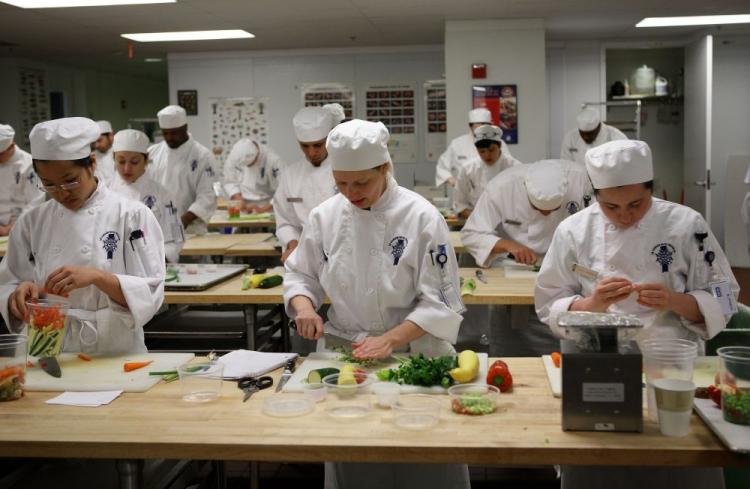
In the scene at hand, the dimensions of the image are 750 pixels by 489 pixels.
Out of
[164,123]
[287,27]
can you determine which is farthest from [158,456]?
[287,27]

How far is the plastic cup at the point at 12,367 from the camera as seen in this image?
2277 millimetres

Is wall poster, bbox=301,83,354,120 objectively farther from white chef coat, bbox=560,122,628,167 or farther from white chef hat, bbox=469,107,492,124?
white chef coat, bbox=560,122,628,167

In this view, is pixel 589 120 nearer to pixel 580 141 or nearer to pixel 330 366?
pixel 580 141

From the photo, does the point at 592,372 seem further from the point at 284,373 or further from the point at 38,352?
the point at 38,352

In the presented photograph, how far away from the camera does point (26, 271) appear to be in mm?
2898

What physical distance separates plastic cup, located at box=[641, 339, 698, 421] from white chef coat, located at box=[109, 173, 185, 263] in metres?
3.65

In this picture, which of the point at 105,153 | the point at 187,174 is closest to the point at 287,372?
the point at 187,174

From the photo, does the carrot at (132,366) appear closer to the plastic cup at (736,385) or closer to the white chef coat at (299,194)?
the plastic cup at (736,385)

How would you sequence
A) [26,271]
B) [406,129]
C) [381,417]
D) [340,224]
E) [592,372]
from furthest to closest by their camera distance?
[406,129] < [26,271] < [340,224] < [381,417] < [592,372]

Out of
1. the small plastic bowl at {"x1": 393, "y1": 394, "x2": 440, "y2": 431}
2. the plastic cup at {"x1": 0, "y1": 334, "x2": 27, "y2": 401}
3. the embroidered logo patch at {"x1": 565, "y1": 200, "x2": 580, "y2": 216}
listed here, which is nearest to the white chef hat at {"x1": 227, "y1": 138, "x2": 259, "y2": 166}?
the embroidered logo patch at {"x1": 565, "y1": 200, "x2": 580, "y2": 216}

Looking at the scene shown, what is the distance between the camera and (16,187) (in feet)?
20.7

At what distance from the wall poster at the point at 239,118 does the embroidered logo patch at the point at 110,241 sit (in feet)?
25.8

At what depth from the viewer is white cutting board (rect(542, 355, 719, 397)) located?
2.26 m

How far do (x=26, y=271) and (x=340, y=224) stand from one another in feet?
4.15
